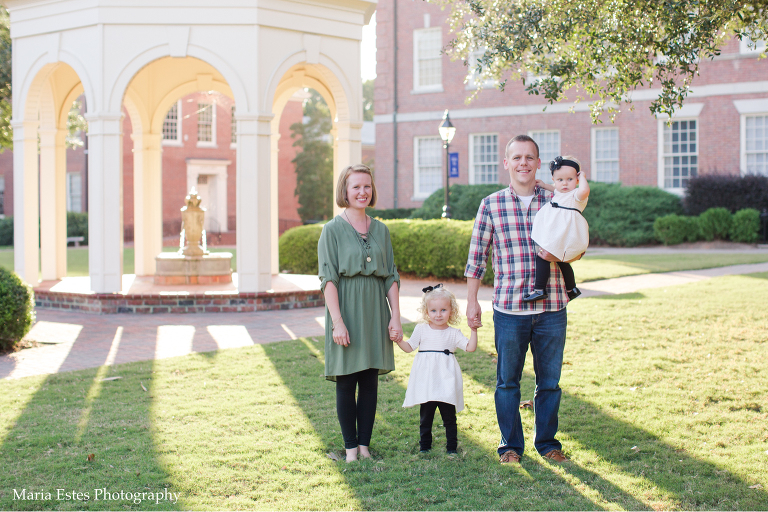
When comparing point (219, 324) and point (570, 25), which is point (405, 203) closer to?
point (219, 324)

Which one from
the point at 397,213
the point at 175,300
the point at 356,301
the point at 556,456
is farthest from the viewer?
the point at 397,213

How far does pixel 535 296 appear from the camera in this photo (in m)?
4.23

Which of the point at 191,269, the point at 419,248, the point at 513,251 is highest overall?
the point at 513,251

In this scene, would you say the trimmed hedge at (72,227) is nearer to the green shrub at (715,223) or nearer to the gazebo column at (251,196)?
the gazebo column at (251,196)

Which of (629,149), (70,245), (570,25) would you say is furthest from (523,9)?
(70,245)

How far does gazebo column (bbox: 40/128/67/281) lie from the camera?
507 inches

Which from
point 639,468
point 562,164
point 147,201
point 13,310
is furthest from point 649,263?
point 562,164

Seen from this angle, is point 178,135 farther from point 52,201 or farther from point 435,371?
point 435,371

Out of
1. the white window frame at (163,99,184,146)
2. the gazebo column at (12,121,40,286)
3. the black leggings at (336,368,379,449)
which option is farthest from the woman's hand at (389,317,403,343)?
the white window frame at (163,99,184,146)

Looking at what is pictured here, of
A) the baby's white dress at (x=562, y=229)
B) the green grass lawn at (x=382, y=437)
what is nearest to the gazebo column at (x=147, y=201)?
the green grass lawn at (x=382, y=437)

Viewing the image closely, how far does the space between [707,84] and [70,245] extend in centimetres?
2461

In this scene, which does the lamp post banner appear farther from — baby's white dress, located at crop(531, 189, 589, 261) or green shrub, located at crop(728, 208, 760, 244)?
baby's white dress, located at crop(531, 189, 589, 261)

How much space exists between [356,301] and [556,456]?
1.57 meters

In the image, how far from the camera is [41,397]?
6.19 metres
